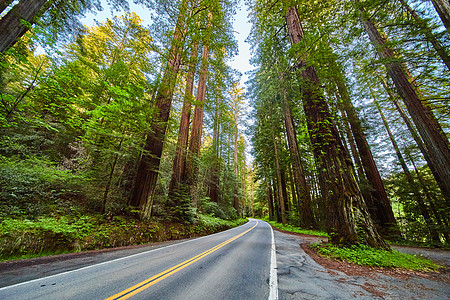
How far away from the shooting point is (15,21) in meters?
4.68

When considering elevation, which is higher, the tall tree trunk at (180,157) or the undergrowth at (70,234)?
the tall tree trunk at (180,157)

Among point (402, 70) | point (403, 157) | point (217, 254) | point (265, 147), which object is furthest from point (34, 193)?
point (403, 157)

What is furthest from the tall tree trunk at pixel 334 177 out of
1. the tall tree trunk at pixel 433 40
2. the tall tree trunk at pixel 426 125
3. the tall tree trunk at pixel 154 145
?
the tall tree trunk at pixel 154 145

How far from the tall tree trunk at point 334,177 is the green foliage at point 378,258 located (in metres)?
0.28

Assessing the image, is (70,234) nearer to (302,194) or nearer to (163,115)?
(163,115)

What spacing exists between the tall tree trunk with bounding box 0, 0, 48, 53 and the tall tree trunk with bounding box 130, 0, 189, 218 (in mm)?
4223

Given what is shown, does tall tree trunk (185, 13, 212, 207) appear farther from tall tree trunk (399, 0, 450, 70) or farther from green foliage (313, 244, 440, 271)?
tall tree trunk (399, 0, 450, 70)

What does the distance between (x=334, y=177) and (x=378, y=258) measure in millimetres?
2311

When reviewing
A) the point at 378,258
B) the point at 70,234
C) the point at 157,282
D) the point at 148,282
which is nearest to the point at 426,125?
the point at 378,258

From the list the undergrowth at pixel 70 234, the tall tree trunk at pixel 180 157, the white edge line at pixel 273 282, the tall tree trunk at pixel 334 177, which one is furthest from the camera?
the tall tree trunk at pixel 180 157

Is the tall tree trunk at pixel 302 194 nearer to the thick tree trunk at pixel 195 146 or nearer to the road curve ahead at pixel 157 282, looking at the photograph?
the thick tree trunk at pixel 195 146

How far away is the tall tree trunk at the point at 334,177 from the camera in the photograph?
4.77 metres

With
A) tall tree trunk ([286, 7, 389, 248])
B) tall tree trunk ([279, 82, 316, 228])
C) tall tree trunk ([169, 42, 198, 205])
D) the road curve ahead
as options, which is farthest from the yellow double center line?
tall tree trunk ([279, 82, 316, 228])

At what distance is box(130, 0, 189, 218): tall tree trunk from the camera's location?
7.29m
